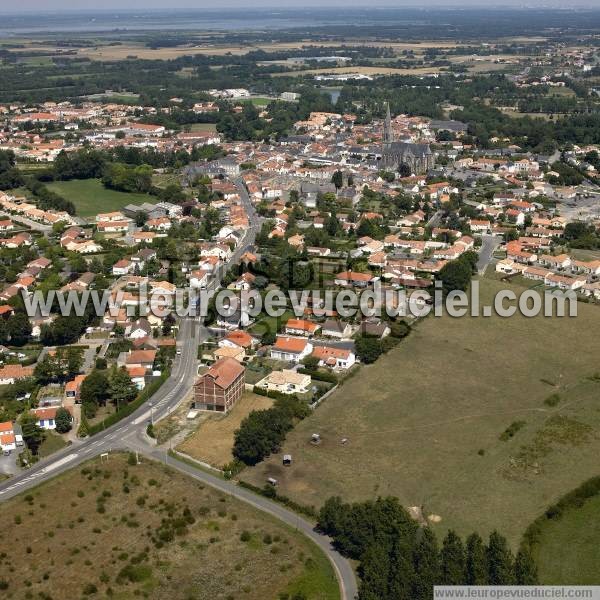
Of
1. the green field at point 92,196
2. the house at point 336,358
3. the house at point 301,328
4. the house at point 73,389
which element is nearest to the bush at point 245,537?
the house at point 73,389

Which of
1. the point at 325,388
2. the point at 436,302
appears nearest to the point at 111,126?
the point at 436,302

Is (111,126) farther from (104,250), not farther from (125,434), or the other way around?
(125,434)

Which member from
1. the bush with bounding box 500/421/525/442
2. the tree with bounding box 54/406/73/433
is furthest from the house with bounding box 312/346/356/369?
the tree with bounding box 54/406/73/433

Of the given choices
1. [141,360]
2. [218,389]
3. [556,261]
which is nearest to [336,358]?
[218,389]

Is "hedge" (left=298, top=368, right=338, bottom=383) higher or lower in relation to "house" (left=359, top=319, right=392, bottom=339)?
lower

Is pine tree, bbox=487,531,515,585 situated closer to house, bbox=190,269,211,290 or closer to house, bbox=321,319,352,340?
house, bbox=321,319,352,340
